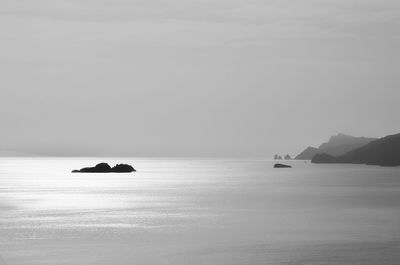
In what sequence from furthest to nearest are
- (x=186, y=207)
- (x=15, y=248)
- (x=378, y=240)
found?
(x=186, y=207) → (x=378, y=240) → (x=15, y=248)

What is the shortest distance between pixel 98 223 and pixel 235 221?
18984 millimetres

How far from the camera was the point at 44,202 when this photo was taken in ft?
415

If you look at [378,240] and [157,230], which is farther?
[157,230]

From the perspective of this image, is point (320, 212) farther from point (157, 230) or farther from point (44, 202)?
point (44, 202)

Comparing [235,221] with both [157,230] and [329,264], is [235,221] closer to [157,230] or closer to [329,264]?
[157,230]

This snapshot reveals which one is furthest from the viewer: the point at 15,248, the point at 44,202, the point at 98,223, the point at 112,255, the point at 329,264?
the point at 44,202

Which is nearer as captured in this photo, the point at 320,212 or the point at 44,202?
the point at 320,212

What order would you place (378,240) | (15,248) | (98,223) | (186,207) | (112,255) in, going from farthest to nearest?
(186,207) < (98,223) < (378,240) < (15,248) < (112,255)

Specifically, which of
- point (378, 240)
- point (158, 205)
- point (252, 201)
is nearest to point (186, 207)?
point (158, 205)

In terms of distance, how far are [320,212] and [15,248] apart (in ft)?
185

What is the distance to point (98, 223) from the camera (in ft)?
271

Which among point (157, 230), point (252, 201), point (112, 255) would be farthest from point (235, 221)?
point (252, 201)

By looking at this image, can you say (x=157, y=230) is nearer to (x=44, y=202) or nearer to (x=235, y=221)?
(x=235, y=221)

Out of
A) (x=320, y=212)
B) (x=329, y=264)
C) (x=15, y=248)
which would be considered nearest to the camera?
(x=329, y=264)
